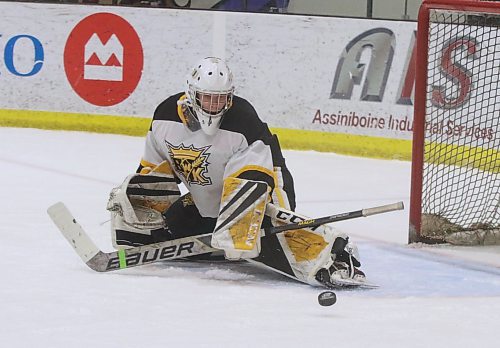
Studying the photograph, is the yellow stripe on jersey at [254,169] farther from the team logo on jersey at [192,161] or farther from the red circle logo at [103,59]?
the red circle logo at [103,59]

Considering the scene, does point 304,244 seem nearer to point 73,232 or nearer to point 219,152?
point 219,152

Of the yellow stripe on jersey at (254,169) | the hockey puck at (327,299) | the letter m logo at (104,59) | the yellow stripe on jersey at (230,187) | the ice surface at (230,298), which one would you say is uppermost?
the letter m logo at (104,59)

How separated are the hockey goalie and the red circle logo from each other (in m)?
3.22

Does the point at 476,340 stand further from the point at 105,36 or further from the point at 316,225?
the point at 105,36

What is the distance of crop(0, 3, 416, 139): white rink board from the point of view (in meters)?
6.18

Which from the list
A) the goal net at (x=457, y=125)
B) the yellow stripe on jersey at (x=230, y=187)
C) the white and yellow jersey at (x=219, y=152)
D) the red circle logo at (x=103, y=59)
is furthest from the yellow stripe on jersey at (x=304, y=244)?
the red circle logo at (x=103, y=59)

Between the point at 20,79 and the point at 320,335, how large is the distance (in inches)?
181

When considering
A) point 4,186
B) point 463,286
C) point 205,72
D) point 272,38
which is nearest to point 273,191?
point 205,72

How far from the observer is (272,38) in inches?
252

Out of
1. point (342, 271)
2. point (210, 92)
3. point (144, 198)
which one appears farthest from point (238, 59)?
point (342, 271)

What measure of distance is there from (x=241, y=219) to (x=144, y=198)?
0.51 m

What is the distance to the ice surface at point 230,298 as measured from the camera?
8.66 feet

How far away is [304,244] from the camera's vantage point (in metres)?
3.29

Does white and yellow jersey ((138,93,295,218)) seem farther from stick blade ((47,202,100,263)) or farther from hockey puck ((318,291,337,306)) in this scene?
hockey puck ((318,291,337,306))
